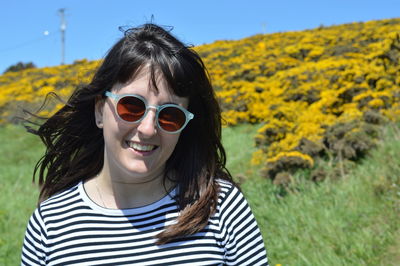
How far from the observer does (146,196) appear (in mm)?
1722

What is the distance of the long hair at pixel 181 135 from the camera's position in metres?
1.61

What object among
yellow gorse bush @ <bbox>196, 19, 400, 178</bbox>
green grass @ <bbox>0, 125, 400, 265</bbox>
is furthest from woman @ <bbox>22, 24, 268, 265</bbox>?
yellow gorse bush @ <bbox>196, 19, 400, 178</bbox>

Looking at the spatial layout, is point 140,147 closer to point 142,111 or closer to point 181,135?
point 142,111

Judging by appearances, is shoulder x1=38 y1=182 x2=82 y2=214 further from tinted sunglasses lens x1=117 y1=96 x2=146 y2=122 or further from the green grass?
the green grass

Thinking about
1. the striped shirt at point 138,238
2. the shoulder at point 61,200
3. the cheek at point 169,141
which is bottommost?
the striped shirt at point 138,238

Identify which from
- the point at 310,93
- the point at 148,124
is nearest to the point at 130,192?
the point at 148,124

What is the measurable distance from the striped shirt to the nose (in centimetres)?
27

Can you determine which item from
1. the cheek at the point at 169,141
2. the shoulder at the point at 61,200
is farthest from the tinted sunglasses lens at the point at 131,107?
the shoulder at the point at 61,200

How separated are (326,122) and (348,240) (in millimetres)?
3079

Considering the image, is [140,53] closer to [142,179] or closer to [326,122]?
[142,179]

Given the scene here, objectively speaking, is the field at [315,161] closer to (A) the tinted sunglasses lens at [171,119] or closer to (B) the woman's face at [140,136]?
(B) the woman's face at [140,136]

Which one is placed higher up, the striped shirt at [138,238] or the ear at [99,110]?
the ear at [99,110]

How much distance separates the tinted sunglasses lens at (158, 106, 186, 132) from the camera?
159 centimetres

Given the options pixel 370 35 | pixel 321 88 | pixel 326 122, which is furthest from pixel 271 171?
pixel 370 35
